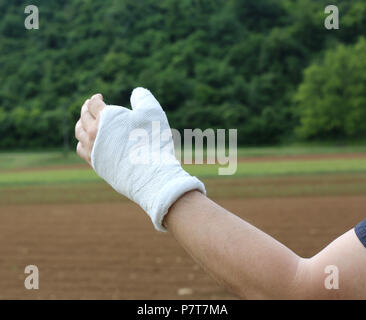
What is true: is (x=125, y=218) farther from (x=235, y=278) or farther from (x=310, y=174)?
(x=310, y=174)

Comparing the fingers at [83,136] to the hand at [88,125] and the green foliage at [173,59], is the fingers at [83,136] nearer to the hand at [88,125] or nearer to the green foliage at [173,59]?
the hand at [88,125]

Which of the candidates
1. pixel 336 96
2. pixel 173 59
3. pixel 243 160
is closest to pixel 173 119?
pixel 173 59

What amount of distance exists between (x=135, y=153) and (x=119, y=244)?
4526 mm

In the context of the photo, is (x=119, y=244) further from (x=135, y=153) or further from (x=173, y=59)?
(x=173, y=59)

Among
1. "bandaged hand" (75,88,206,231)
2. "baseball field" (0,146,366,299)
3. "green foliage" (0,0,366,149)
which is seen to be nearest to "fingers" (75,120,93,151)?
"bandaged hand" (75,88,206,231)

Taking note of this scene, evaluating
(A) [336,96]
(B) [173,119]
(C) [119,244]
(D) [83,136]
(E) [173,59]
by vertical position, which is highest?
(E) [173,59]

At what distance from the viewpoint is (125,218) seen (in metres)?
6.76

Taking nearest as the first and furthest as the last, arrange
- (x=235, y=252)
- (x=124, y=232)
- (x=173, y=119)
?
(x=235, y=252) → (x=124, y=232) → (x=173, y=119)

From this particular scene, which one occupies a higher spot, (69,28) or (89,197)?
(69,28)

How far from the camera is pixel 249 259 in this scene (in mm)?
423

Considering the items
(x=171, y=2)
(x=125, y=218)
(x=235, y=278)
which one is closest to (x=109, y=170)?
(x=235, y=278)

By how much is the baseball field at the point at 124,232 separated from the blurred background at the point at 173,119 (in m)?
0.02

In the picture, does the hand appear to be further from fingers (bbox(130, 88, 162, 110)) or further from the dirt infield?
the dirt infield
